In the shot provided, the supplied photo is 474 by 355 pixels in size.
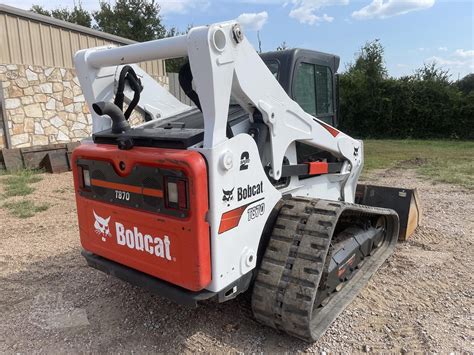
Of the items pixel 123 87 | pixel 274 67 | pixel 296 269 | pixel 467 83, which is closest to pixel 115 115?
pixel 123 87

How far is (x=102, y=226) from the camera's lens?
2865 millimetres

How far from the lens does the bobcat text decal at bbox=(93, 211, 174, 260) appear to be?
251 centimetres

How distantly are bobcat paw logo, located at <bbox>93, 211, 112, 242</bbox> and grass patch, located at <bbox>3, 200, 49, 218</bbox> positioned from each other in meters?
3.63

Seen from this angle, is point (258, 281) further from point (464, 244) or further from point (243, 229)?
point (464, 244)

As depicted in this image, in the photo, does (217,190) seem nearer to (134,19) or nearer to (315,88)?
(315,88)

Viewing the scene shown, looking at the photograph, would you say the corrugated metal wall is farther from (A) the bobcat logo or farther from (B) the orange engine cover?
(A) the bobcat logo

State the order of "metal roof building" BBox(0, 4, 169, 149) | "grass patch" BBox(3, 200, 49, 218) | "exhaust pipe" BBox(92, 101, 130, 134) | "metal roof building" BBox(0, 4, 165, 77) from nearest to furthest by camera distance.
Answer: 1. "exhaust pipe" BBox(92, 101, 130, 134)
2. "grass patch" BBox(3, 200, 49, 218)
3. "metal roof building" BBox(0, 4, 165, 77)
4. "metal roof building" BBox(0, 4, 169, 149)

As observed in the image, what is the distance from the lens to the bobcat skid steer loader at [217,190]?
2.32 meters

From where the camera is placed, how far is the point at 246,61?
2.53m

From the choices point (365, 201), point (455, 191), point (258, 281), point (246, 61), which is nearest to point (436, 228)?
point (365, 201)

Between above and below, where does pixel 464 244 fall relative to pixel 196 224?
below

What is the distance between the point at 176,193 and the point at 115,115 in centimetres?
86

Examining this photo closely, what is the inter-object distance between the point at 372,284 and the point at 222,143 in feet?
7.11

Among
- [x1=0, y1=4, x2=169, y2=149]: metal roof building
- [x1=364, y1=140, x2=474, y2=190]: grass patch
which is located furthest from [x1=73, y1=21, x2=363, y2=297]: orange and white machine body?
[x1=0, y1=4, x2=169, y2=149]: metal roof building
